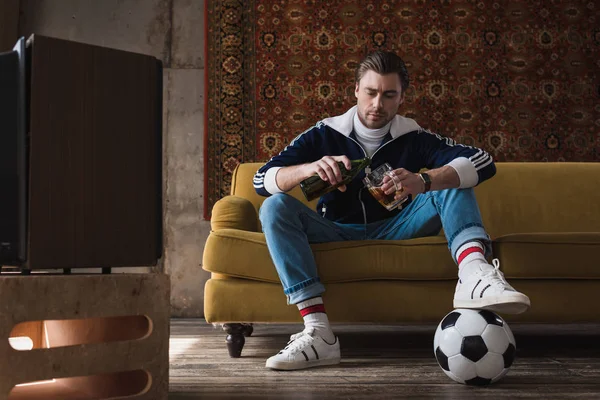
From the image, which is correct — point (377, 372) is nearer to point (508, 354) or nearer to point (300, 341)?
Answer: point (300, 341)

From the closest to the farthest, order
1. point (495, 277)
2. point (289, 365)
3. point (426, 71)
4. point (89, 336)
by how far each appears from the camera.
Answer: point (89, 336) < point (495, 277) < point (289, 365) < point (426, 71)

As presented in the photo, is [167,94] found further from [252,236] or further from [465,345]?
[465,345]

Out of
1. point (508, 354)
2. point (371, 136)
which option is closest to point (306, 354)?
point (508, 354)

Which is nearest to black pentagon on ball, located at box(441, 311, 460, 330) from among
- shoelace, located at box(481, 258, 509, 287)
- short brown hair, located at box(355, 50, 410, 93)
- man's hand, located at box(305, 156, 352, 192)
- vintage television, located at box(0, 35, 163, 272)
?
shoelace, located at box(481, 258, 509, 287)

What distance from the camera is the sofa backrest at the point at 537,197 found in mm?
2705

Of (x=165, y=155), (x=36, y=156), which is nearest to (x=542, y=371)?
(x=36, y=156)

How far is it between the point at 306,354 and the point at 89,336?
696 mm

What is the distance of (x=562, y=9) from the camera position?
11.6ft

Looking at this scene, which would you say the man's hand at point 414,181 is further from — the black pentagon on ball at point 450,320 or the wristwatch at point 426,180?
the black pentagon on ball at point 450,320

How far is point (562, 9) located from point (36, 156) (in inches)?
129

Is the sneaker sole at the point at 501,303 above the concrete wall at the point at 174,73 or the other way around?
the other way around

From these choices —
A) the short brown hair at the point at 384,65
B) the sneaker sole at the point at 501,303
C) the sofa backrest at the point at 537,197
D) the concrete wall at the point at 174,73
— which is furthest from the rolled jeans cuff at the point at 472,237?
the concrete wall at the point at 174,73

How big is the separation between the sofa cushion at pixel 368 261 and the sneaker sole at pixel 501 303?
0.40 metres

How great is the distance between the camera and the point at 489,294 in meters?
1.57
